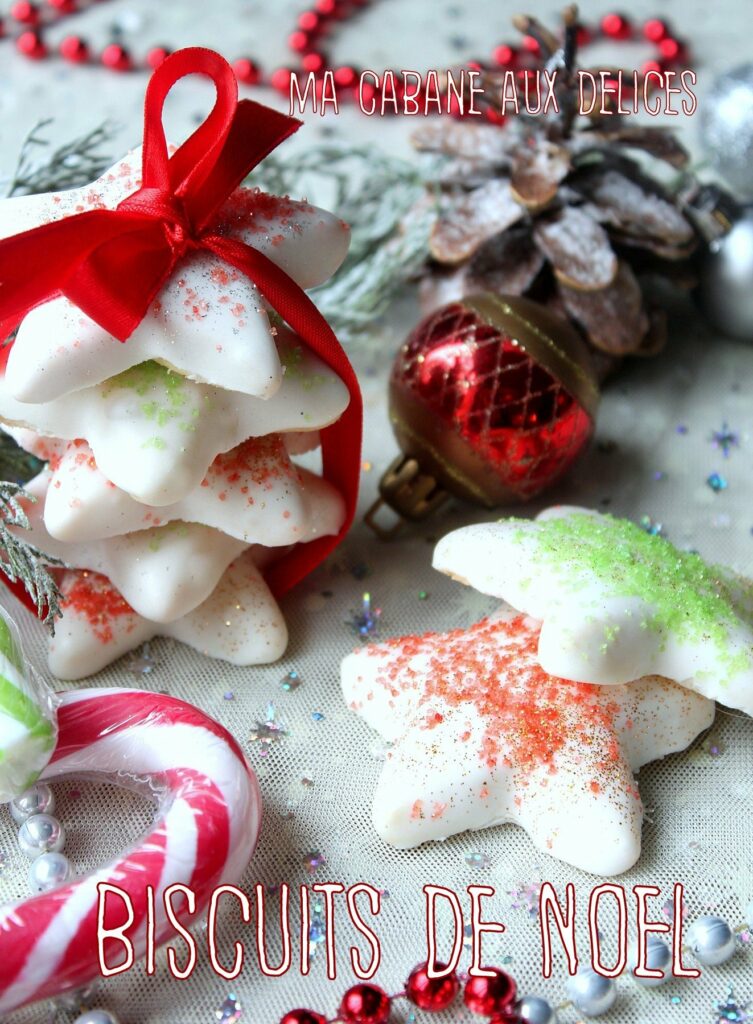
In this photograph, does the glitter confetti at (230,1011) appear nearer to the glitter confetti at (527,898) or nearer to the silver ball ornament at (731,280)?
the glitter confetti at (527,898)

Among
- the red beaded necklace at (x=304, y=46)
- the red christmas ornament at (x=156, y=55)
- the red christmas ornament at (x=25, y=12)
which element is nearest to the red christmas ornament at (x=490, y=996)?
the red beaded necklace at (x=304, y=46)

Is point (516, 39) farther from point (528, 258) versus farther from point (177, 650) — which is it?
point (177, 650)

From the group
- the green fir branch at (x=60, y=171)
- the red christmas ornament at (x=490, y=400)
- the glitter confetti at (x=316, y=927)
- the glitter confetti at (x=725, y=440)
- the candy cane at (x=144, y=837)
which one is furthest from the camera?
the glitter confetti at (x=725, y=440)

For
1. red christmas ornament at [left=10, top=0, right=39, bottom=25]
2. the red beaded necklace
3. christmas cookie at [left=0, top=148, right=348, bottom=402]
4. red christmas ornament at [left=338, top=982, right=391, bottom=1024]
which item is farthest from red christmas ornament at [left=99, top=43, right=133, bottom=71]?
red christmas ornament at [left=338, top=982, right=391, bottom=1024]

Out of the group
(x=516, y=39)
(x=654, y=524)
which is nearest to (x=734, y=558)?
(x=654, y=524)

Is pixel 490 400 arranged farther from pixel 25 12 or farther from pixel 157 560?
pixel 25 12
